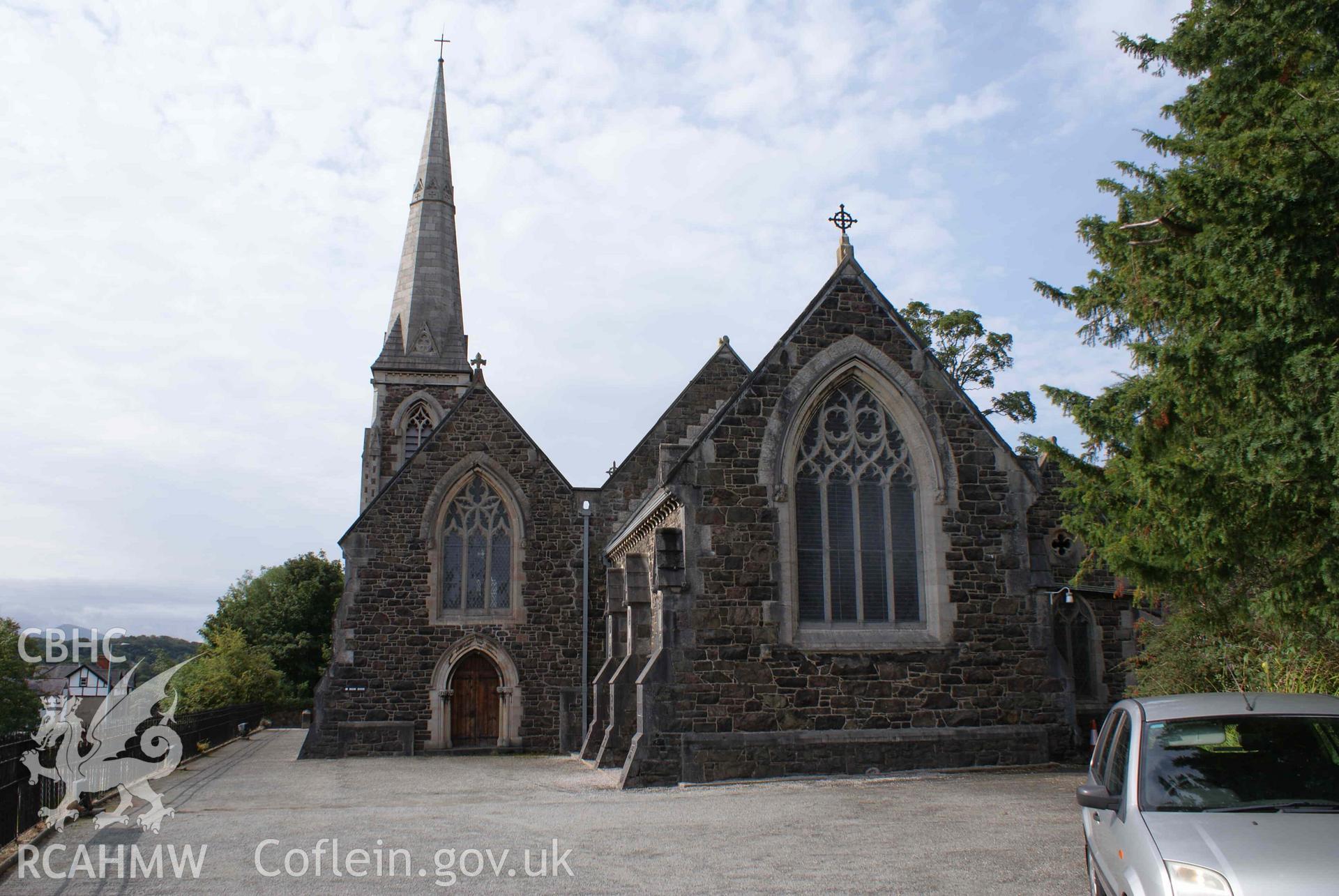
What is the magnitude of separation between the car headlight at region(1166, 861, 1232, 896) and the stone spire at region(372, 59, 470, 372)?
27018 millimetres

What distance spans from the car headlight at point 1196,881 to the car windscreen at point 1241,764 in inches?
30.8

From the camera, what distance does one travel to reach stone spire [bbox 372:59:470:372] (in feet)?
99.7

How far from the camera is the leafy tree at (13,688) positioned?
2848 centimetres

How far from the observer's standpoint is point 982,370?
30719 mm

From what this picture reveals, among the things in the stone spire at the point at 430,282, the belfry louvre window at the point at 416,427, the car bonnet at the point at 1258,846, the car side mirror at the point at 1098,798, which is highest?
the stone spire at the point at 430,282

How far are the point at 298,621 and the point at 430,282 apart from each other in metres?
22.3

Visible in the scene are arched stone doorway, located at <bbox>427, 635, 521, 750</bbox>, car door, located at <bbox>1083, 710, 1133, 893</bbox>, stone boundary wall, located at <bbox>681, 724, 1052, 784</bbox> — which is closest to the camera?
car door, located at <bbox>1083, 710, 1133, 893</bbox>

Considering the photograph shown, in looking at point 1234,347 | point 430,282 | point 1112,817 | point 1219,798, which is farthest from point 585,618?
point 1219,798

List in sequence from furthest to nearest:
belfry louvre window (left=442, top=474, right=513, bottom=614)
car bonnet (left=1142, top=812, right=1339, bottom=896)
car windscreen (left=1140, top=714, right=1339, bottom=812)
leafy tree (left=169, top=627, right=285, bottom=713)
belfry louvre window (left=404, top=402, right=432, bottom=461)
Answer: belfry louvre window (left=404, top=402, right=432, bottom=461)
leafy tree (left=169, top=627, right=285, bottom=713)
belfry louvre window (left=442, top=474, right=513, bottom=614)
car windscreen (left=1140, top=714, right=1339, bottom=812)
car bonnet (left=1142, top=812, right=1339, bottom=896)

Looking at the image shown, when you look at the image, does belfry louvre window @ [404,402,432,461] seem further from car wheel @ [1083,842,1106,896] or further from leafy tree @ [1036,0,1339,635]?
car wheel @ [1083,842,1106,896]

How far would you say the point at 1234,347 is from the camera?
8.22m

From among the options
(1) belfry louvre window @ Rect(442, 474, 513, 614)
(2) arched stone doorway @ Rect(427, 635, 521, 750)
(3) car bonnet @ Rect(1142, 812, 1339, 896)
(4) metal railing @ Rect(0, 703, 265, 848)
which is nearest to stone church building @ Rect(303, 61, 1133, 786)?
(2) arched stone doorway @ Rect(427, 635, 521, 750)

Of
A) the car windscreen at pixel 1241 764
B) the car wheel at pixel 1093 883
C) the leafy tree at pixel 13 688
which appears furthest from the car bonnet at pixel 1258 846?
the leafy tree at pixel 13 688

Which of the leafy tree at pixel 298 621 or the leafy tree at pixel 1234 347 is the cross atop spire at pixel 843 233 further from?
the leafy tree at pixel 298 621
